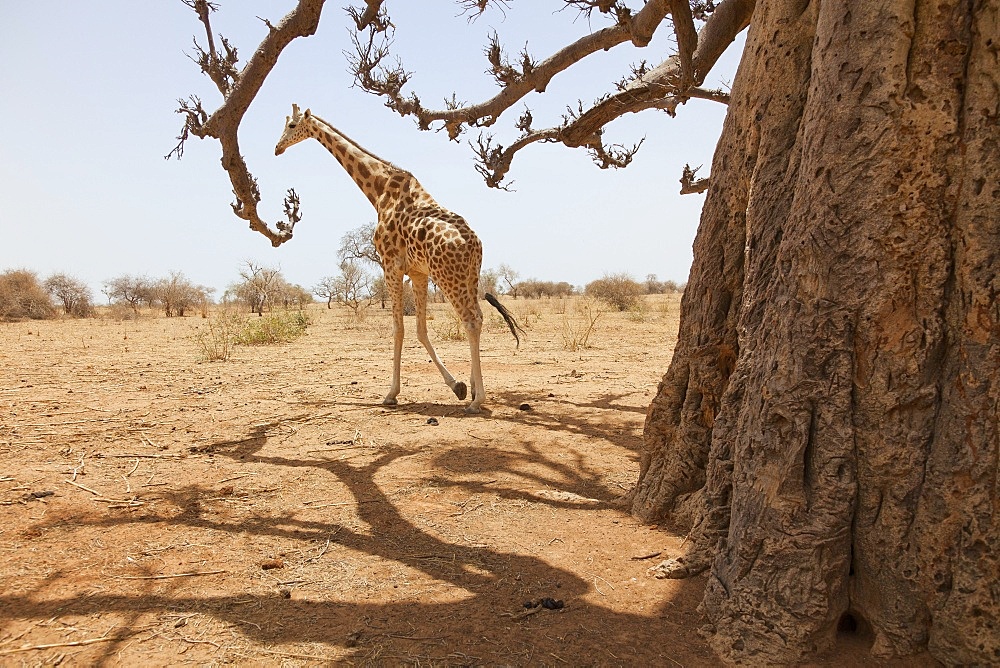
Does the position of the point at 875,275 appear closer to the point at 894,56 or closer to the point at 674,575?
the point at 894,56

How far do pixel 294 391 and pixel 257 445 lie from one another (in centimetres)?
237

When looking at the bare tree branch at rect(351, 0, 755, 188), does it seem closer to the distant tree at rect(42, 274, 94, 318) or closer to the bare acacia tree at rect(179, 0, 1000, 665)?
the bare acacia tree at rect(179, 0, 1000, 665)

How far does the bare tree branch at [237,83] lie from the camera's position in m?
4.33

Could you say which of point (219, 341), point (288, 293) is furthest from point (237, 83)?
point (288, 293)

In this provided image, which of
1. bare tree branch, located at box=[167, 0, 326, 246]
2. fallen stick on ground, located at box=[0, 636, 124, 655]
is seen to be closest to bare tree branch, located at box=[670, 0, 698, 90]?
bare tree branch, located at box=[167, 0, 326, 246]

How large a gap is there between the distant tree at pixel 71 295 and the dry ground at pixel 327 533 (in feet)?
61.9

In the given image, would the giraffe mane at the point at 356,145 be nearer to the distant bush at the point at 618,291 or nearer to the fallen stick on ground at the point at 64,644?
the fallen stick on ground at the point at 64,644

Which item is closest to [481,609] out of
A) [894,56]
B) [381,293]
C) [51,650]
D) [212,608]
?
[212,608]

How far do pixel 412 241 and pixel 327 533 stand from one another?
3.93 m

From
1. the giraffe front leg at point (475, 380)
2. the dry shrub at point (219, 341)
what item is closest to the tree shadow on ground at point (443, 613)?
the giraffe front leg at point (475, 380)

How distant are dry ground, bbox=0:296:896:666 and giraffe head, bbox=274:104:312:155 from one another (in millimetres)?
2972

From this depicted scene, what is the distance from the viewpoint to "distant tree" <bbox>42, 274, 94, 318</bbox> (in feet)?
73.0

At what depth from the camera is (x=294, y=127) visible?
23.3ft

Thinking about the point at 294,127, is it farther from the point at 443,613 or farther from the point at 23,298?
the point at 23,298
